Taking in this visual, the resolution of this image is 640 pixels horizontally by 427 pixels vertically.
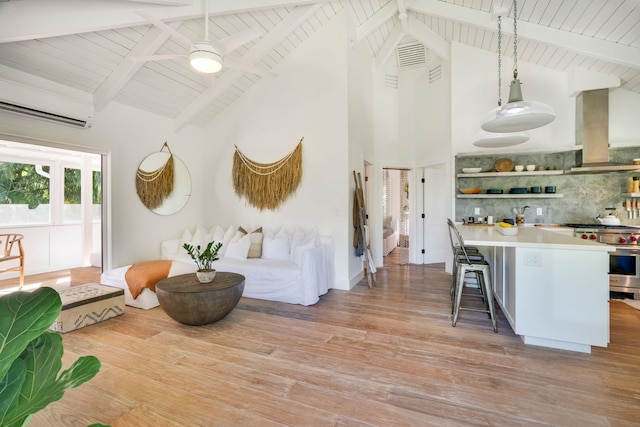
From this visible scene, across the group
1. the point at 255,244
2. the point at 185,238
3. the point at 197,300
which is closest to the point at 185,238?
the point at 185,238

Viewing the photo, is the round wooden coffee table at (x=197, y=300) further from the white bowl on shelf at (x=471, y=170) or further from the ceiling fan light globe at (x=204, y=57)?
the white bowl on shelf at (x=471, y=170)

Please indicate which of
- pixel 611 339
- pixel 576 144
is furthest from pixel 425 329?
pixel 576 144

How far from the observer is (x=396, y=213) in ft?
31.9

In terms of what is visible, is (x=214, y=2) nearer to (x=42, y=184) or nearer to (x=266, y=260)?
(x=266, y=260)

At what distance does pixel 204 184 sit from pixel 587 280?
5.68 m

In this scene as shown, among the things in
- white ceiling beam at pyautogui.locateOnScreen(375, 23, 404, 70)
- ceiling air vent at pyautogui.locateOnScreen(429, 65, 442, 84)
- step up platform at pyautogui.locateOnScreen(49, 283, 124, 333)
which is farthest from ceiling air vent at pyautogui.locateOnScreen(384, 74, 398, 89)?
step up platform at pyautogui.locateOnScreen(49, 283, 124, 333)

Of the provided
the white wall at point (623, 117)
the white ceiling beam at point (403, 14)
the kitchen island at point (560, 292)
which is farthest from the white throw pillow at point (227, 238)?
the white wall at point (623, 117)

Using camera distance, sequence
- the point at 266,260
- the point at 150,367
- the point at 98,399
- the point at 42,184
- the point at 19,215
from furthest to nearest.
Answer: the point at 42,184 → the point at 19,215 → the point at 266,260 → the point at 150,367 → the point at 98,399

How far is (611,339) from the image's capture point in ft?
9.21

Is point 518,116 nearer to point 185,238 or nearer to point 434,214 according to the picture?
point 434,214

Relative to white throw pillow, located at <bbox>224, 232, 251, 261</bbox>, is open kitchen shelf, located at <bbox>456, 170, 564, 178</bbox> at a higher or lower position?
higher

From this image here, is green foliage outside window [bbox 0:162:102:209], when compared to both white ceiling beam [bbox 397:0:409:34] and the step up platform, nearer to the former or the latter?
the step up platform

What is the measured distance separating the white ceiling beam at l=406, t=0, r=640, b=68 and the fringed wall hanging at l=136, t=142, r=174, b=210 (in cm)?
473

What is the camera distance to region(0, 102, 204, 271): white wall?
3920 mm
